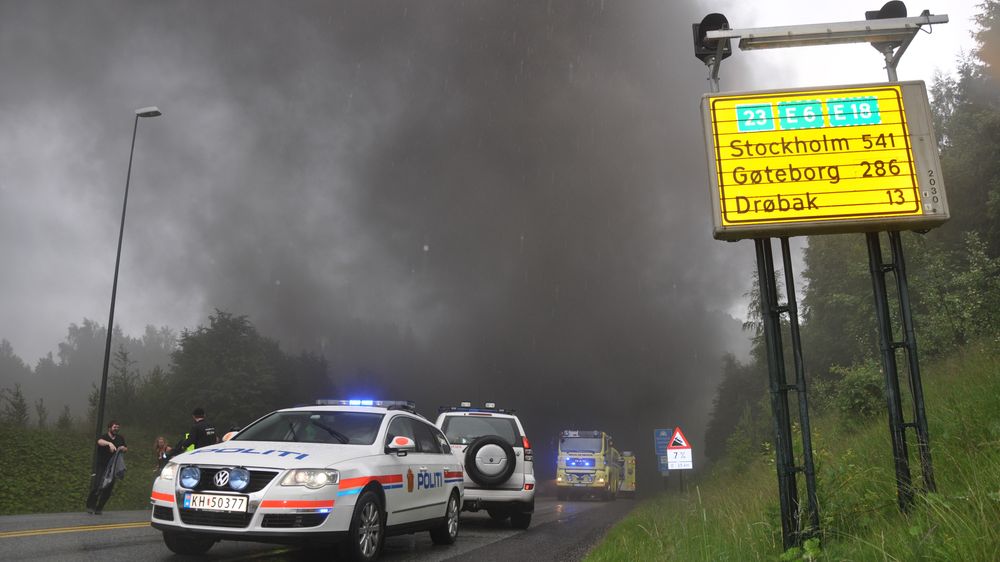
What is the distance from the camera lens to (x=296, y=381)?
69.8 m

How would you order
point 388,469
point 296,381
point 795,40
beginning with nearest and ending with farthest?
1. point 795,40
2. point 388,469
3. point 296,381

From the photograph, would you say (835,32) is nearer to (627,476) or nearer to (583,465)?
(583,465)

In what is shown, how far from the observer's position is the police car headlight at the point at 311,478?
659cm

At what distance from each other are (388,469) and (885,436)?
6827mm

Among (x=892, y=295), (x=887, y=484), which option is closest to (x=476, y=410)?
(x=887, y=484)

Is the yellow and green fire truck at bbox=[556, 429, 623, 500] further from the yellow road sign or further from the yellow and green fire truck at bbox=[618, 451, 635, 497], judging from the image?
the yellow road sign

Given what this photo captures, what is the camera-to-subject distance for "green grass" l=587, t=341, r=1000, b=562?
4078 mm

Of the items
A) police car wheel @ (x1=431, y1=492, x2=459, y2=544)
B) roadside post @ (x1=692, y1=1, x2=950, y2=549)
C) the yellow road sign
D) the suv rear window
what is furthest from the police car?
the yellow road sign

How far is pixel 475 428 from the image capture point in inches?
518

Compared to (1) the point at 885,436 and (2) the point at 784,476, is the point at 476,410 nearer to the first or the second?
(1) the point at 885,436

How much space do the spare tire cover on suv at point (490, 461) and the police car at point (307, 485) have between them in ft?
9.24

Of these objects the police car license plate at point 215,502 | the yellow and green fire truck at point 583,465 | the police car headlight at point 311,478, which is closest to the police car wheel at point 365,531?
the police car headlight at point 311,478

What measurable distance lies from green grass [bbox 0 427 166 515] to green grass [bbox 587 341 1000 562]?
17.6 m

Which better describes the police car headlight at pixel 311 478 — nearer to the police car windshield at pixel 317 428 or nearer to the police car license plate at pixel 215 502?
the police car license plate at pixel 215 502
